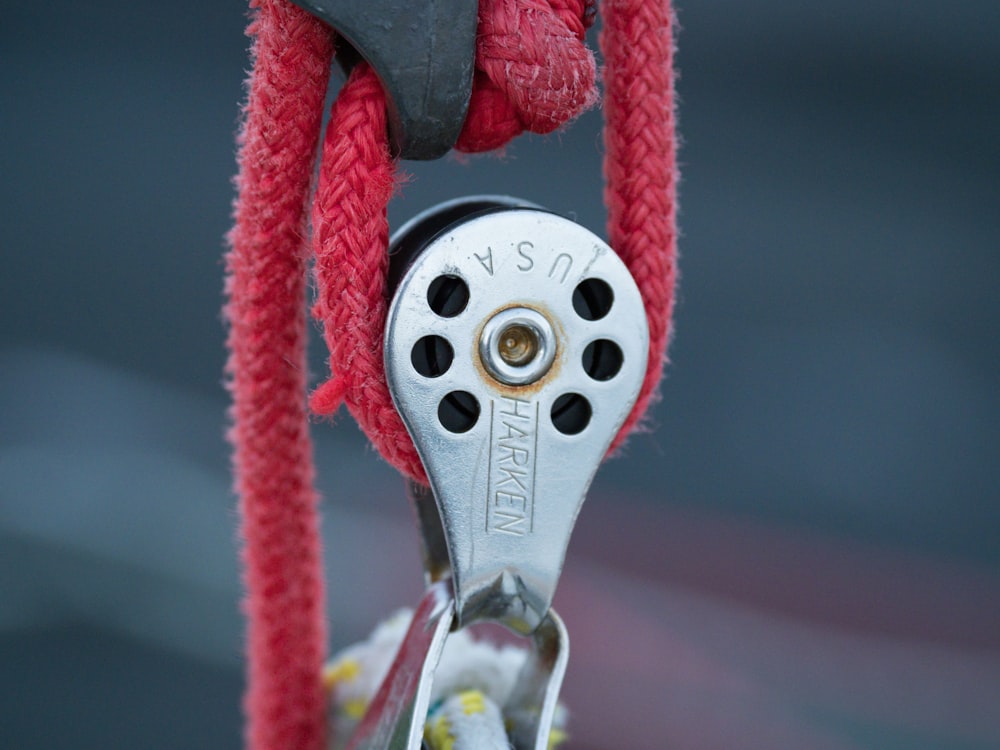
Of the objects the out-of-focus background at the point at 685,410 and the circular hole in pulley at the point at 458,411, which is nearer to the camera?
the circular hole in pulley at the point at 458,411

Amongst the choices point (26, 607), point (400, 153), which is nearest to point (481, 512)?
point (400, 153)

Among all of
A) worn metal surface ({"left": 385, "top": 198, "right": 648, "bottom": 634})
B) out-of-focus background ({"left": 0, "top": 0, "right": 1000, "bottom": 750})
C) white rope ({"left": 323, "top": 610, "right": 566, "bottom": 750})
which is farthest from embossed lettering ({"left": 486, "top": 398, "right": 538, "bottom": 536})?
out-of-focus background ({"left": 0, "top": 0, "right": 1000, "bottom": 750})

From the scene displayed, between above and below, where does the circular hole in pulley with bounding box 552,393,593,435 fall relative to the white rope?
above

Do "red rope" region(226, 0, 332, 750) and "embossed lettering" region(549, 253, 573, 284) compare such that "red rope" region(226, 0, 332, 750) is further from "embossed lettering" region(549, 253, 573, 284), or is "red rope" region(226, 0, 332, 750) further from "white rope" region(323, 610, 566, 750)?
"embossed lettering" region(549, 253, 573, 284)

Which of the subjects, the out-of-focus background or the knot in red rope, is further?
the out-of-focus background

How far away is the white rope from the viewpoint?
1.44 feet

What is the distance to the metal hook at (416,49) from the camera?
38 cm

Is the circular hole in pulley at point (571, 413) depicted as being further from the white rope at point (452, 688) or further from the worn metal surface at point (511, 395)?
the white rope at point (452, 688)

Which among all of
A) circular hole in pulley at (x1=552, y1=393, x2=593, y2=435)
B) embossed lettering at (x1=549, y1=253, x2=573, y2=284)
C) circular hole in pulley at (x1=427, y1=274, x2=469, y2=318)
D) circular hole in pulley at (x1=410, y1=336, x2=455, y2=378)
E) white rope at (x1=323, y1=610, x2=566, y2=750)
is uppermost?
→ embossed lettering at (x1=549, y1=253, x2=573, y2=284)

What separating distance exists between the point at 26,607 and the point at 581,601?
0.66m

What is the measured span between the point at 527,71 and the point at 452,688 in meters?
0.31

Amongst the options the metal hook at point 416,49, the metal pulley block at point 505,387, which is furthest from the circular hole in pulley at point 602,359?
the metal hook at point 416,49

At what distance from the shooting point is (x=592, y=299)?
0.41m

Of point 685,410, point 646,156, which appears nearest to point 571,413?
point 646,156
